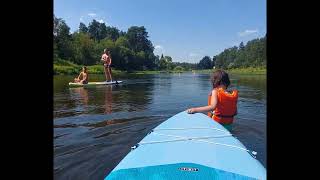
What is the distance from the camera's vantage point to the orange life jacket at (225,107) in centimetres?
668

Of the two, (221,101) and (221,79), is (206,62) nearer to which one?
(221,101)

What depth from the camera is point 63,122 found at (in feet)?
34.7

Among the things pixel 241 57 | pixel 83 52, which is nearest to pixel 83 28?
pixel 241 57

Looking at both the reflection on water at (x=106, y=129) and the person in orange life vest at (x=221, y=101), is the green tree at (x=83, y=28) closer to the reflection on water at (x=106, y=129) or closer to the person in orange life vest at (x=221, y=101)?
the reflection on water at (x=106, y=129)

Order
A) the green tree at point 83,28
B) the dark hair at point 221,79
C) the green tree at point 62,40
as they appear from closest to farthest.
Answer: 1. the dark hair at point 221,79
2. the green tree at point 62,40
3. the green tree at point 83,28

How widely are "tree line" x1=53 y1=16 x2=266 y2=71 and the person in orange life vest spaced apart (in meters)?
4.91

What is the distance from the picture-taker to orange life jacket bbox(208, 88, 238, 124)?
6684 millimetres

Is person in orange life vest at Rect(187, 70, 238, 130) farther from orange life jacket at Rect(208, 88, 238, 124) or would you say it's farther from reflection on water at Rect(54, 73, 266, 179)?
reflection on water at Rect(54, 73, 266, 179)

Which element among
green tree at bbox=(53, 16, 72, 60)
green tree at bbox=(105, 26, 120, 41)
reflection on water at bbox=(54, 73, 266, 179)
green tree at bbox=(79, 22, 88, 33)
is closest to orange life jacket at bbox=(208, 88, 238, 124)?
reflection on water at bbox=(54, 73, 266, 179)

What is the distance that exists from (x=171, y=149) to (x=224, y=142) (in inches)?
40.0

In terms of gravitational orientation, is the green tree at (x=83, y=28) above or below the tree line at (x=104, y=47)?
above

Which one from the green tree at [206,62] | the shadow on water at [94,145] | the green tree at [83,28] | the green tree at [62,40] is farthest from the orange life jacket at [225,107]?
the green tree at [206,62]

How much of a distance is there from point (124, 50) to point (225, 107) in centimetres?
9205
